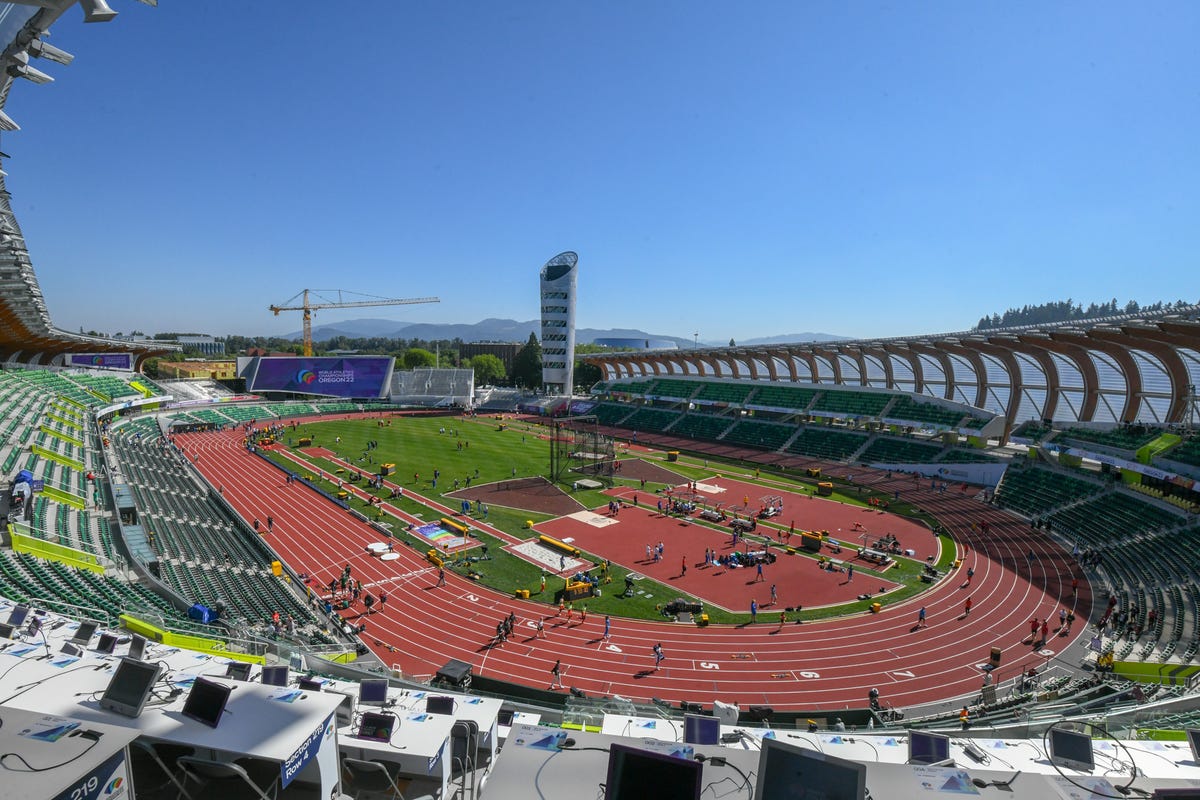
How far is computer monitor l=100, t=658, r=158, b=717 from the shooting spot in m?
5.18

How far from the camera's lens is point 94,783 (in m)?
3.48

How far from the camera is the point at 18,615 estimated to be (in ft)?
32.0

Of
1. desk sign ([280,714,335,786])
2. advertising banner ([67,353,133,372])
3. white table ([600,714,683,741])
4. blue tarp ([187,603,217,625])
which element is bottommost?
blue tarp ([187,603,217,625])

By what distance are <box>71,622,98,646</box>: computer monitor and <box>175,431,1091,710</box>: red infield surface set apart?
9.05 m

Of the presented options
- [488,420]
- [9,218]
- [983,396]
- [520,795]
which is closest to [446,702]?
[520,795]

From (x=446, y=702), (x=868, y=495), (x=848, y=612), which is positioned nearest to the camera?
(x=446, y=702)

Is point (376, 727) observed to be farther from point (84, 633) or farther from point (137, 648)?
point (84, 633)

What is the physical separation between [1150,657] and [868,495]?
20895 mm

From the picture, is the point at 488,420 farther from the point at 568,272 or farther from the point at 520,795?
the point at 520,795

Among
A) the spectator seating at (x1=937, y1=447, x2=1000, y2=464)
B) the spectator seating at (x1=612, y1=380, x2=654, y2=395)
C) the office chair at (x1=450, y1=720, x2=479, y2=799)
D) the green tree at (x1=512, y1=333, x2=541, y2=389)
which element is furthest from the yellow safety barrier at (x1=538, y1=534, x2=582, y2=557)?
the green tree at (x1=512, y1=333, x2=541, y2=389)

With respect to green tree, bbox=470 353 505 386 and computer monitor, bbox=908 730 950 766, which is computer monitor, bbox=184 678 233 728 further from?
green tree, bbox=470 353 505 386

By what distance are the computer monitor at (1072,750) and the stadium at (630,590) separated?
28mm

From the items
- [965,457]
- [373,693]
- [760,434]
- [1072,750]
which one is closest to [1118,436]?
[965,457]

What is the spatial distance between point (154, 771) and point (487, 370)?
10915 cm
